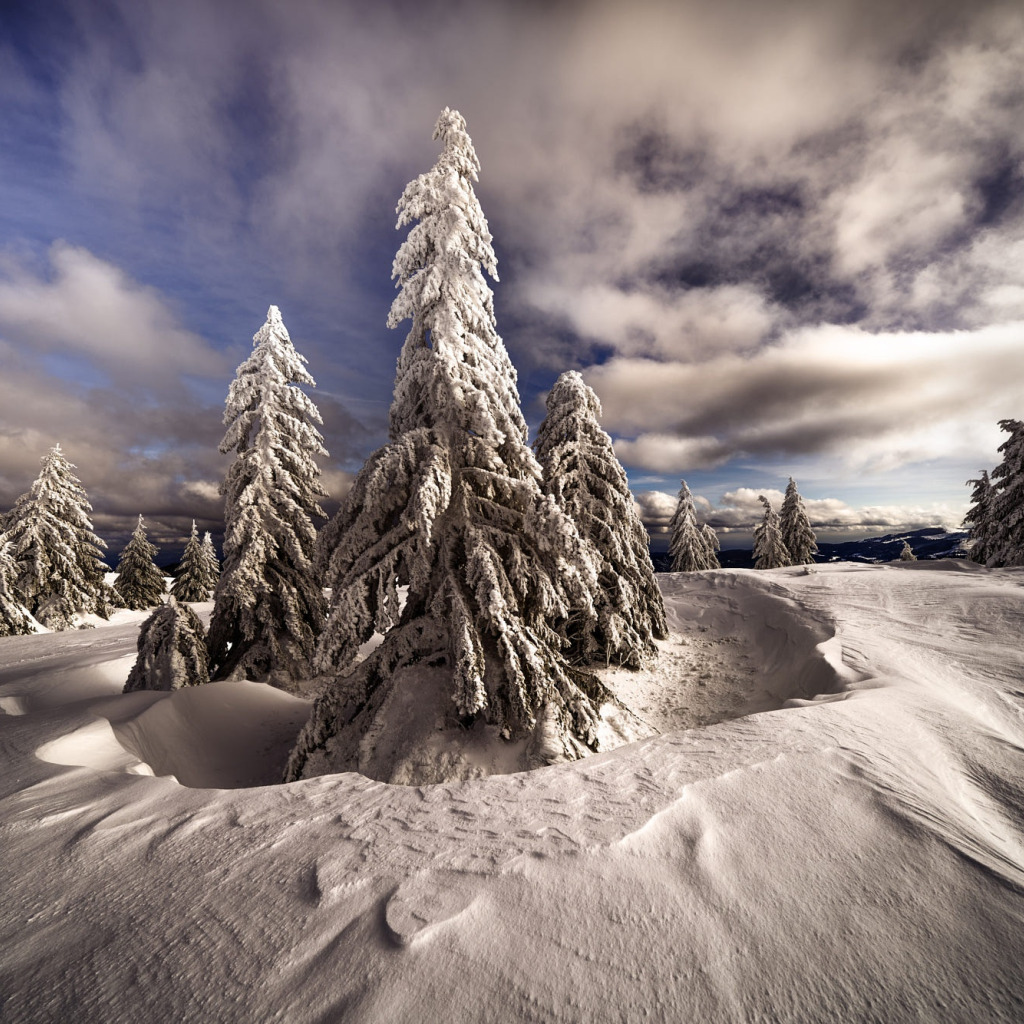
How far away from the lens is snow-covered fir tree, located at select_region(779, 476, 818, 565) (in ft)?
120

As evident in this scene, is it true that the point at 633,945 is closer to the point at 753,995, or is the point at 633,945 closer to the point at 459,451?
the point at 753,995

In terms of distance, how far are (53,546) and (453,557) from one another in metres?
26.5

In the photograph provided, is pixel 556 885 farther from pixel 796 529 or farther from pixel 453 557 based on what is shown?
pixel 796 529

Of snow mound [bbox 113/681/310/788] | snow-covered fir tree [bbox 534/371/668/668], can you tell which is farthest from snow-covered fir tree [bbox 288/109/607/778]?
snow-covered fir tree [bbox 534/371/668/668]

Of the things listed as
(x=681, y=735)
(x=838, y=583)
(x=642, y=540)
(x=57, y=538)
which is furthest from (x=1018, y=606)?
(x=57, y=538)

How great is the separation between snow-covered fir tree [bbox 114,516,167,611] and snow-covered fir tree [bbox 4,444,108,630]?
1065 centimetres

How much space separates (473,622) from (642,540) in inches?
350

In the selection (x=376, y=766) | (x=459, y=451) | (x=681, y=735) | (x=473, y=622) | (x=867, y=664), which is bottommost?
(x=376, y=766)

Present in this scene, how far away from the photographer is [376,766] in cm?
605

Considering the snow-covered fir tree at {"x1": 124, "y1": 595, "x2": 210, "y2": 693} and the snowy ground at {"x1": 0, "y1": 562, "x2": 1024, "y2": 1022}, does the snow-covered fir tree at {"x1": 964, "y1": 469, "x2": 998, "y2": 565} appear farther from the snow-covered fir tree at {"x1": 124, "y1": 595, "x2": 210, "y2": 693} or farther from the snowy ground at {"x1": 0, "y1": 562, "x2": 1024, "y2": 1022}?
the snow-covered fir tree at {"x1": 124, "y1": 595, "x2": 210, "y2": 693}

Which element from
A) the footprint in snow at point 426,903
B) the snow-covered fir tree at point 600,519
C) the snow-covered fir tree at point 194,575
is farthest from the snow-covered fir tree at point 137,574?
the footprint in snow at point 426,903

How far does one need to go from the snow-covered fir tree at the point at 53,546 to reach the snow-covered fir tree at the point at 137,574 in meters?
10.7

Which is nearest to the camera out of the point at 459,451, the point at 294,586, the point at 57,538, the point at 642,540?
the point at 459,451

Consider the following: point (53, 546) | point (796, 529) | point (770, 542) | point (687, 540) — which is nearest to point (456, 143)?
point (53, 546)
